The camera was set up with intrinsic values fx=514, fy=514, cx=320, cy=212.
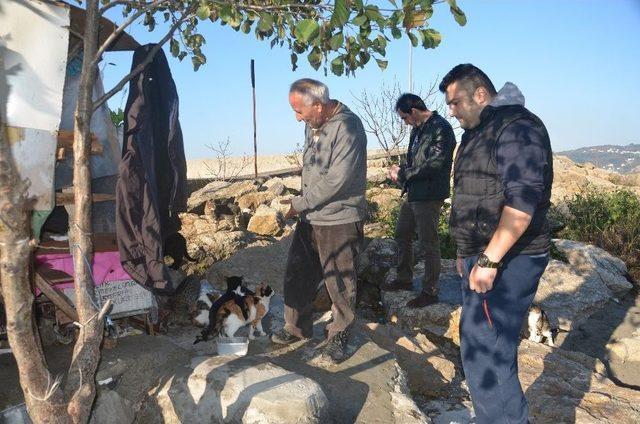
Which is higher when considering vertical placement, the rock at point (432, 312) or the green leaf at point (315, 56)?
the green leaf at point (315, 56)

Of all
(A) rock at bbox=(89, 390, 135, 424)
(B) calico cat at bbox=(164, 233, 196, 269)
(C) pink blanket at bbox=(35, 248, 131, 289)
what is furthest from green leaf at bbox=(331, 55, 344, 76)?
(A) rock at bbox=(89, 390, 135, 424)

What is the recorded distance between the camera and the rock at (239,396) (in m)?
2.89

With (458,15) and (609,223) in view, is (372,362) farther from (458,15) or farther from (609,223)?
(609,223)

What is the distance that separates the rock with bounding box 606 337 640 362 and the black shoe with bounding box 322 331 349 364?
3354mm

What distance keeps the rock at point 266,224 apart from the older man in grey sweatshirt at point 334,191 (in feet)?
15.1

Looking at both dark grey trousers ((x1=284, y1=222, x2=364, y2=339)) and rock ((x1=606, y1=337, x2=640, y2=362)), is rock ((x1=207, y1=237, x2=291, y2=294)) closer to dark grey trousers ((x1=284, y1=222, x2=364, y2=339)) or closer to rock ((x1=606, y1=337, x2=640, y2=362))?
dark grey trousers ((x1=284, y1=222, x2=364, y2=339))

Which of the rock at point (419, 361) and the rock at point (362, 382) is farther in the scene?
the rock at point (419, 361)

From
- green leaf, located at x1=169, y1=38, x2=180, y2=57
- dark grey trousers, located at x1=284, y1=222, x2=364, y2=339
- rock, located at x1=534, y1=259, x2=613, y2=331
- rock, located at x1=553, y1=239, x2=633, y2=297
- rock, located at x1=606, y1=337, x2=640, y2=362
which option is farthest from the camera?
rock, located at x1=553, y1=239, x2=633, y2=297

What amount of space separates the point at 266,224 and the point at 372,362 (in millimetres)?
4954

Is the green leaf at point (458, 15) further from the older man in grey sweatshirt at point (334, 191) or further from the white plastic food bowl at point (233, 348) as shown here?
the white plastic food bowl at point (233, 348)

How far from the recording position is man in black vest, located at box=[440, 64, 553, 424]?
249 centimetres

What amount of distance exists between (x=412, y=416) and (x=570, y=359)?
217 cm

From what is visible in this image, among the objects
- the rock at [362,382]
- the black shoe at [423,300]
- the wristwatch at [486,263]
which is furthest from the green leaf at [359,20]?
the black shoe at [423,300]

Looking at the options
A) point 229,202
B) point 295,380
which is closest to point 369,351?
point 295,380
